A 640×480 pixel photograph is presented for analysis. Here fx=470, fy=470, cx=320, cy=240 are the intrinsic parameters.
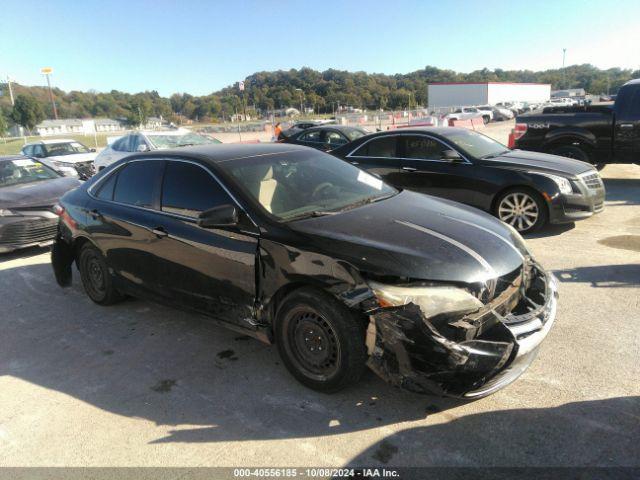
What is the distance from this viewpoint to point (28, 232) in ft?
23.6

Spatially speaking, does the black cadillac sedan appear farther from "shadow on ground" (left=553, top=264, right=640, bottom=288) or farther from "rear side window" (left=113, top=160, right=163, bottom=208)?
"shadow on ground" (left=553, top=264, right=640, bottom=288)

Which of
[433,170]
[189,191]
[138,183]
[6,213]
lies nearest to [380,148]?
[433,170]

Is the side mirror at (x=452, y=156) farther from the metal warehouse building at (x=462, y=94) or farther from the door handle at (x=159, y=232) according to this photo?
the metal warehouse building at (x=462, y=94)

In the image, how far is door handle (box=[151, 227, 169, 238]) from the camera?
3.95m

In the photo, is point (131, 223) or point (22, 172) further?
point (22, 172)

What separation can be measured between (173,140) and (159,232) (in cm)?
806

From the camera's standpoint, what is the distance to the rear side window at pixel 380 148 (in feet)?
24.5

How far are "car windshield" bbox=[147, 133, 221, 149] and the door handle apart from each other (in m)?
7.20

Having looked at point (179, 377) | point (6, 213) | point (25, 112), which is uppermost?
point (25, 112)

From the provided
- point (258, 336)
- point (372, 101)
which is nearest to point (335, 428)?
point (258, 336)

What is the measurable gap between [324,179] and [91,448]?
8.50ft

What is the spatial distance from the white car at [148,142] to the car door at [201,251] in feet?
23.2

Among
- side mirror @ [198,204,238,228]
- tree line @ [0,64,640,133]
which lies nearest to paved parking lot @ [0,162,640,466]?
side mirror @ [198,204,238,228]

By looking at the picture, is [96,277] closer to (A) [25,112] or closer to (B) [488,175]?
(B) [488,175]
